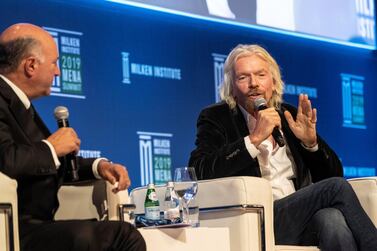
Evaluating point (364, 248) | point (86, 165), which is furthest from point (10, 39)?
point (364, 248)

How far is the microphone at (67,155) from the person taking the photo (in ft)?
9.23

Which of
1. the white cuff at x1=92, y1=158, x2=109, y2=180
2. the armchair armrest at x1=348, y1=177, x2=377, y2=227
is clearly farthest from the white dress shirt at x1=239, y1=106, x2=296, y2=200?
the white cuff at x1=92, y1=158, x2=109, y2=180

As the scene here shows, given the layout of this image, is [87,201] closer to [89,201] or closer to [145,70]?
[89,201]

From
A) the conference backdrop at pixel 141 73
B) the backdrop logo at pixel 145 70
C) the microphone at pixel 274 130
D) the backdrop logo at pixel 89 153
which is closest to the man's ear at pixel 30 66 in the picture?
the microphone at pixel 274 130

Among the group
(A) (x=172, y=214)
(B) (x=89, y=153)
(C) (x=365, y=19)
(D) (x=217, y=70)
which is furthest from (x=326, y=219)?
(C) (x=365, y=19)

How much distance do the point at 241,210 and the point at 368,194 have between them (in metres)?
0.72

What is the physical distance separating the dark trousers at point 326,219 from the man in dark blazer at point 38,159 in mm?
913

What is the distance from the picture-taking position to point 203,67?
5652 millimetres

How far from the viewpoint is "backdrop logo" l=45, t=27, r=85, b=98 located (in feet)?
15.3

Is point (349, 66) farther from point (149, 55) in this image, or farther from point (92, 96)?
point (92, 96)

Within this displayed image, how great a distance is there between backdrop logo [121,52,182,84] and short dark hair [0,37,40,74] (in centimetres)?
221

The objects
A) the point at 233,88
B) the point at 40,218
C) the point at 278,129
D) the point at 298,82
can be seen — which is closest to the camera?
the point at 40,218

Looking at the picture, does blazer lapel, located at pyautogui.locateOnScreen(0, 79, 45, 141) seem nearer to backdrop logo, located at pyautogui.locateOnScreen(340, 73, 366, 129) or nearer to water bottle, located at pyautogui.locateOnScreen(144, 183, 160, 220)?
water bottle, located at pyautogui.locateOnScreen(144, 183, 160, 220)

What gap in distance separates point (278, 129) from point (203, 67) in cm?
204
